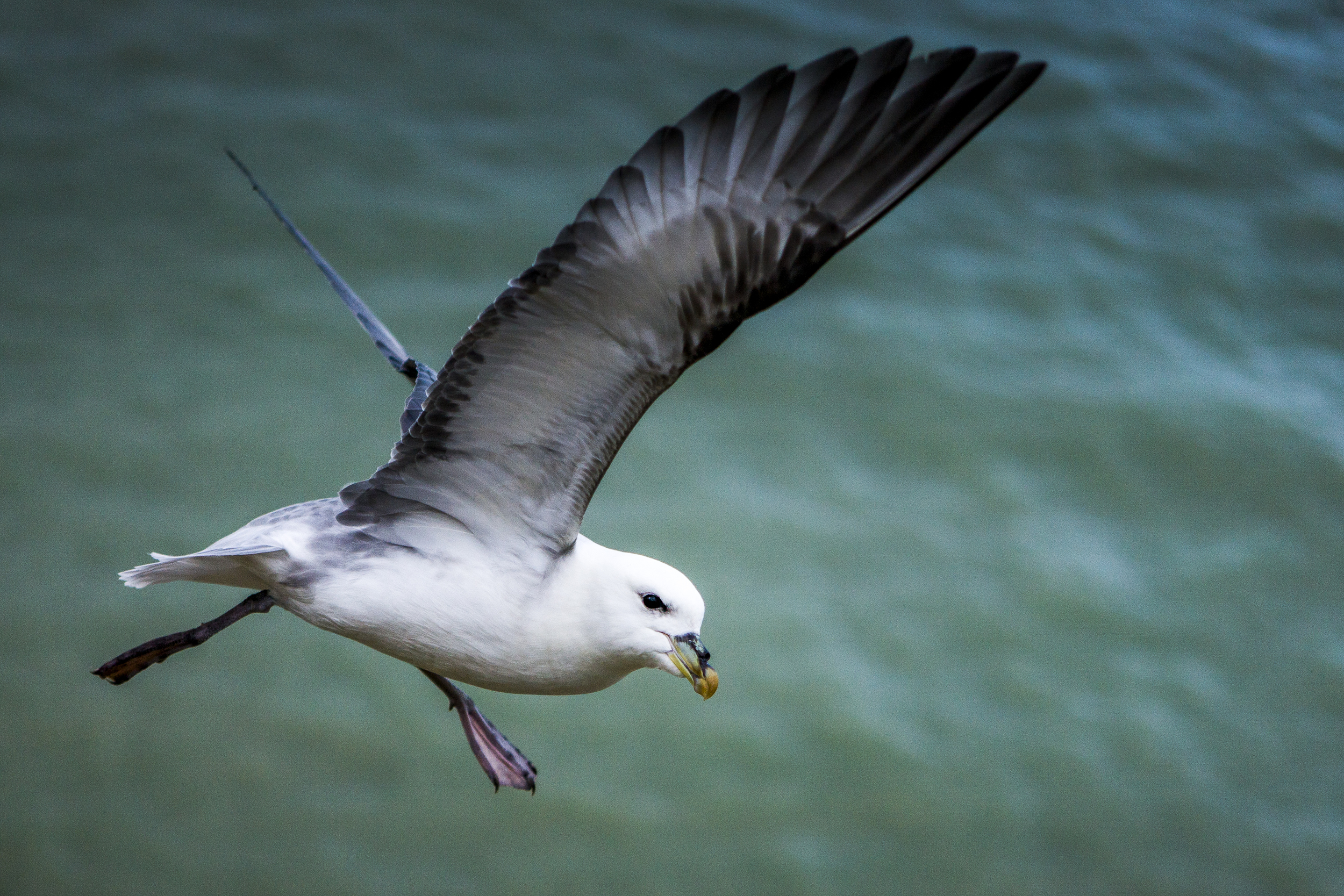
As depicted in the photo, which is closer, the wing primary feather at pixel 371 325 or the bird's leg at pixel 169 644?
the bird's leg at pixel 169 644

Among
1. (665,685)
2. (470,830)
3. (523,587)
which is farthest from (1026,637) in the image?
(523,587)

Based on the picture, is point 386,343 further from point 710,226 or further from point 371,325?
point 710,226

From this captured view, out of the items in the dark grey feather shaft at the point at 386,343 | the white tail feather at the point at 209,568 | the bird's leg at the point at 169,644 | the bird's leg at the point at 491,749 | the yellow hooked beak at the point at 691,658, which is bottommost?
the bird's leg at the point at 491,749

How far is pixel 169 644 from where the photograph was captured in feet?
9.83

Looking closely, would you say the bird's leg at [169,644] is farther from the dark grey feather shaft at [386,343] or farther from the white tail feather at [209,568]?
the dark grey feather shaft at [386,343]

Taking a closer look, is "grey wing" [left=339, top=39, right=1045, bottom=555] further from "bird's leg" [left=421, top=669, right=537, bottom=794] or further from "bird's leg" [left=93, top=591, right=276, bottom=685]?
"bird's leg" [left=421, top=669, right=537, bottom=794]

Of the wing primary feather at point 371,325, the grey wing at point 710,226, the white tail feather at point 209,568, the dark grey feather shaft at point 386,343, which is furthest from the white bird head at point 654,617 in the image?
the wing primary feather at point 371,325

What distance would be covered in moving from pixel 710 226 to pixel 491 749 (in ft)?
5.53

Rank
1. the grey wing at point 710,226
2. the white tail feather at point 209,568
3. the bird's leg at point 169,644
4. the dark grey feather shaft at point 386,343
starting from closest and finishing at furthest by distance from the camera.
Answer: the grey wing at point 710,226 < the white tail feather at point 209,568 < the bird's leg at point 169,644 < the dark grey feather shaft at point 386,343

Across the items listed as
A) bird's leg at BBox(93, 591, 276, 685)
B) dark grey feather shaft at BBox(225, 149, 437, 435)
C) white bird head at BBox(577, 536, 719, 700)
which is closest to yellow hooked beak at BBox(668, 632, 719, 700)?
white bird head at BBox(577, 536, 719, 700)

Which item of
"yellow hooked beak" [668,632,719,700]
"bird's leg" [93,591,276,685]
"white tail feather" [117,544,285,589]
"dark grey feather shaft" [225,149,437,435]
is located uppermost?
"dark grey feather shaft" [225,149,437,435]

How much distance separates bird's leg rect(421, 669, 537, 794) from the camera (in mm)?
3496

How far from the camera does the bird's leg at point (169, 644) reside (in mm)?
2969

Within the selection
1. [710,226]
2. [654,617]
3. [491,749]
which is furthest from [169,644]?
[710,226]
